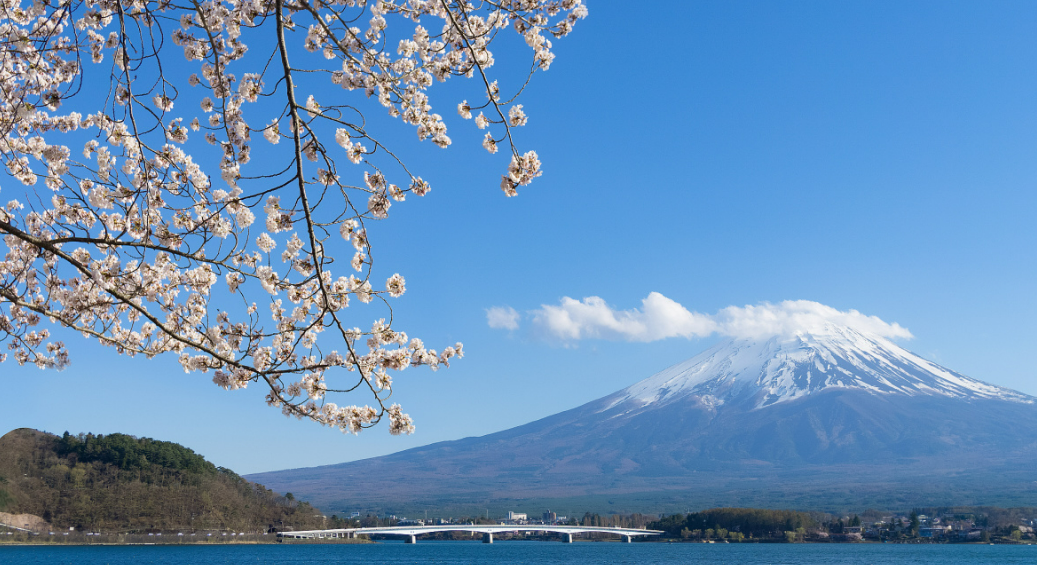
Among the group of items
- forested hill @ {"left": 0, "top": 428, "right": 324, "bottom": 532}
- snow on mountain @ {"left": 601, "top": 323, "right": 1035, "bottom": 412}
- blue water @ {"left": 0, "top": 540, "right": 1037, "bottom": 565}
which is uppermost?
snow on mountain @ {"left": 601, "top": 323, "right": 1035, "bottom": 412}

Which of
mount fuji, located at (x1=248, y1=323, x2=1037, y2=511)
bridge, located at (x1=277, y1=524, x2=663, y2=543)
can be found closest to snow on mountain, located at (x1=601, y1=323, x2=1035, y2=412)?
mount fuji, located at (x1=248, y1=323, x2=1037, y2=511)

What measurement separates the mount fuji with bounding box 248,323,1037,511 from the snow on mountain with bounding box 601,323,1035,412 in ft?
1.38

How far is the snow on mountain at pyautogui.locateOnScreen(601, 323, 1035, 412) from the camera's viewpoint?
157m

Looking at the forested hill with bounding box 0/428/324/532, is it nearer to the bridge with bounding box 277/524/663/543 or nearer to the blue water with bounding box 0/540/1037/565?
the blue water with bounding box 0/540/1037/565

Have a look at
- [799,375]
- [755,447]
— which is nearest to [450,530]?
[755,447]

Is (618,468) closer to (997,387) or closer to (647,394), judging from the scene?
(647,394)

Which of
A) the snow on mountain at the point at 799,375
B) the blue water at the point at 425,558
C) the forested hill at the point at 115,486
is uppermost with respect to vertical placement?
the snow on mountain at the point at 799,375

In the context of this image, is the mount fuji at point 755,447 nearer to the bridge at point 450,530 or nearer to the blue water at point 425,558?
the bridge at point 450,530

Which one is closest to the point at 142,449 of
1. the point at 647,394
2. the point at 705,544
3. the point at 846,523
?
the point at 705,544

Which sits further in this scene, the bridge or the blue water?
the bridge

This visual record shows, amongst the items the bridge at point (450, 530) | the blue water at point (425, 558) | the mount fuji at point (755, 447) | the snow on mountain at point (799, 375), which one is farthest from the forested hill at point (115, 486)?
the snow on mountain at point (799, 375)

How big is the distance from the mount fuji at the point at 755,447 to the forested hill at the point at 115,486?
160 ft

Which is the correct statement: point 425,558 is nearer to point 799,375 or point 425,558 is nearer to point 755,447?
point 755,447

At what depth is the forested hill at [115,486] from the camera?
53.7m
